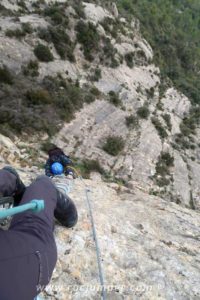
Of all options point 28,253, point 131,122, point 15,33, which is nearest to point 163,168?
point 131,122

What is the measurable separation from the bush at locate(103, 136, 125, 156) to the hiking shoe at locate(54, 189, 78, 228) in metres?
13.9

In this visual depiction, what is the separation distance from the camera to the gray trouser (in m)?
2.14

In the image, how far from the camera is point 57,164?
22.2 ft

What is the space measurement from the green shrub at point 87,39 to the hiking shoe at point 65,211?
931 inches

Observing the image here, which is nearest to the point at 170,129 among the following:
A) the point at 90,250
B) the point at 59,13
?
the point at 59,13

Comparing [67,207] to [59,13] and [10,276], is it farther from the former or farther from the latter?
[59,13]

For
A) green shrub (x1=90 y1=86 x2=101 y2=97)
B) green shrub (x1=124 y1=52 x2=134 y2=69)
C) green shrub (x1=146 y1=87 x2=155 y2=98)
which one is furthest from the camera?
green shrub (x1=124 y1=52 x2=134 y2=69)

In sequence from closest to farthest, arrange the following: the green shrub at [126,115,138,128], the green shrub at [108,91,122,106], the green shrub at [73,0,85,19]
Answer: the green shrub at [126,115,138,128] → the green shrub at [108,91,122,106] → the green shrub at [73,0,85,19]

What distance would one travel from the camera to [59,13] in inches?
1059

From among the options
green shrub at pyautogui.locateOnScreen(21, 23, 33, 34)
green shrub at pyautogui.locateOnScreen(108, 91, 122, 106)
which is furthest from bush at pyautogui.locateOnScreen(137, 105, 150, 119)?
green shrub at pyautogui.locateOnScreen(21, 23, 33, 34)

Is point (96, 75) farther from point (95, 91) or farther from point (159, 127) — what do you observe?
point (159, 127)

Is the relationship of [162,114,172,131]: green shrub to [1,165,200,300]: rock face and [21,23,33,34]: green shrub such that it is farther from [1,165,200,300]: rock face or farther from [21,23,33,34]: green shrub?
[1,165,200,300]: rock face

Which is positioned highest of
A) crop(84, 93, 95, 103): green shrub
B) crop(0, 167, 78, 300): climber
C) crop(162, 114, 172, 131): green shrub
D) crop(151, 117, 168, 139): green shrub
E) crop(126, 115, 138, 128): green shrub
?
crop(0, 167, 78, 300): climber

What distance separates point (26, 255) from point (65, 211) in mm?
1811
